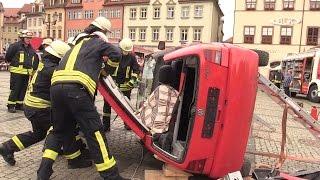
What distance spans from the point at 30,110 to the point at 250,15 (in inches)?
1720

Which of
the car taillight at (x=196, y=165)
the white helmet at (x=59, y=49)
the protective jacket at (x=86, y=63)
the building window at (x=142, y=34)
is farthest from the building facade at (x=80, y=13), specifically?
the car taillight at (x=196, y=165)

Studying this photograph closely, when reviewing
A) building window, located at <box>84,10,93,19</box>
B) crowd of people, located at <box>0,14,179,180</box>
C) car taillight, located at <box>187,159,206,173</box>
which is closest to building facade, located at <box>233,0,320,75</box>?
building window, located at <box>84,10,93,19</box>

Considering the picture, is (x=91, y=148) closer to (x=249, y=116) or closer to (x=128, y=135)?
(x=249, y=116)

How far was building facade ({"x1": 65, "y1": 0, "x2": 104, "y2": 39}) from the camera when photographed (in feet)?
219

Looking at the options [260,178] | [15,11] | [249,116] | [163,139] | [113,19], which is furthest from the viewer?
[15,11]

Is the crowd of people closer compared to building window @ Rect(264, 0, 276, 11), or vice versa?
the crowd of people

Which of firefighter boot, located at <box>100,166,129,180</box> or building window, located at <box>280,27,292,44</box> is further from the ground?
building window, located at <box>280,27,292,44</box>

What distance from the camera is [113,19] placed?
6297cm

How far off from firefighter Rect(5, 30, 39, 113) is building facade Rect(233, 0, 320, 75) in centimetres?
3572

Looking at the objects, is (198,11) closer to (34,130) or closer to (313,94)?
(313,94)

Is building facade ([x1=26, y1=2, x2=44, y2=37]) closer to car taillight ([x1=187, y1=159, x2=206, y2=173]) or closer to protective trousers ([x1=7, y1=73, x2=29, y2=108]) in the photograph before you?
protective trousers ([x1=7, y1=73, x2=29, y2=108])

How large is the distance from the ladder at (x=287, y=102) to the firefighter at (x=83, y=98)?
1.91 m

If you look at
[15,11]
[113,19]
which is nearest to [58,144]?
[113,19]

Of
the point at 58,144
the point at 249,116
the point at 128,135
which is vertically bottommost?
the point at 128,135
